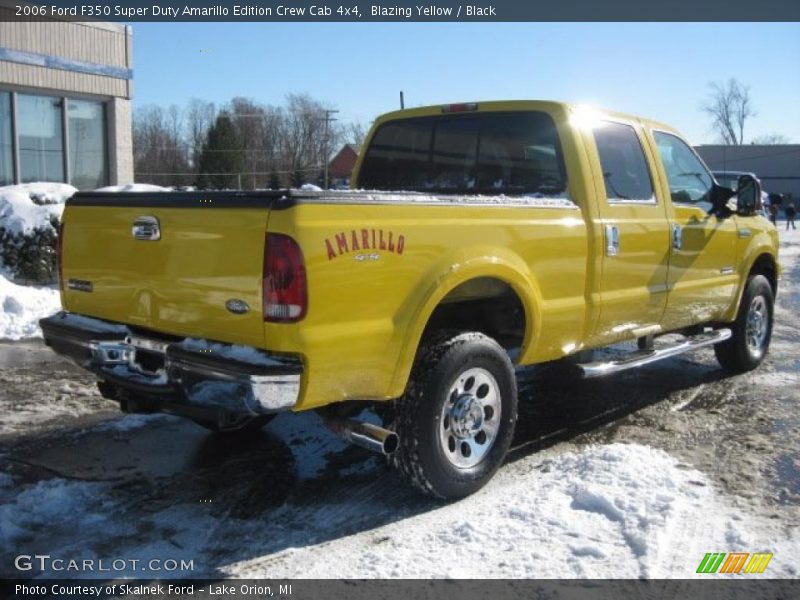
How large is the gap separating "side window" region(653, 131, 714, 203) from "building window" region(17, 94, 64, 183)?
1352cm

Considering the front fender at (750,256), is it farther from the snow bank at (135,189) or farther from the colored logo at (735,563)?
the snow bank at (135,189)

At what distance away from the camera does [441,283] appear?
3.86 metres

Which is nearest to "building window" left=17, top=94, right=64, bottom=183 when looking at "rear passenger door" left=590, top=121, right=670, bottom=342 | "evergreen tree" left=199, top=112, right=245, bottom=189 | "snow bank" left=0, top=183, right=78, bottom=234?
"snow bank" left=0, top=183, right=78, bottom=234

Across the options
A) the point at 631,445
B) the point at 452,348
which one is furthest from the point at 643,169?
the point at 452,348

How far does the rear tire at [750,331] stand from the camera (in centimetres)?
704

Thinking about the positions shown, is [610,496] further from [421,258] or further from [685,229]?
[685,229]

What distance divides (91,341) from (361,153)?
2.89m

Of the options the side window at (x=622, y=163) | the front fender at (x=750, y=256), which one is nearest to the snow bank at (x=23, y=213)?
the side window at (x=622, y=163)

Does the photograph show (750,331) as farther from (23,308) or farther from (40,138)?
(40,138)

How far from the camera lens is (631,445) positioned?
16.4ft

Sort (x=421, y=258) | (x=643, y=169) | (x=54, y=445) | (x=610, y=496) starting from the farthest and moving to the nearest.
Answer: (x=643, y=169) → (x=54, y=445) → (x=610, y=496) → (x=421, y=258)

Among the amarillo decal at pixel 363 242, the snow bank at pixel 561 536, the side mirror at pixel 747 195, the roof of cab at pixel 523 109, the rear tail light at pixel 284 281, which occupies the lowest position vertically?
the snow bank at pixel 561 536

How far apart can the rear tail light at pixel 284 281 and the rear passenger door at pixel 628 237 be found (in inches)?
93.7

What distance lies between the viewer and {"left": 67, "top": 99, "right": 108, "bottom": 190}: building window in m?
16.8
